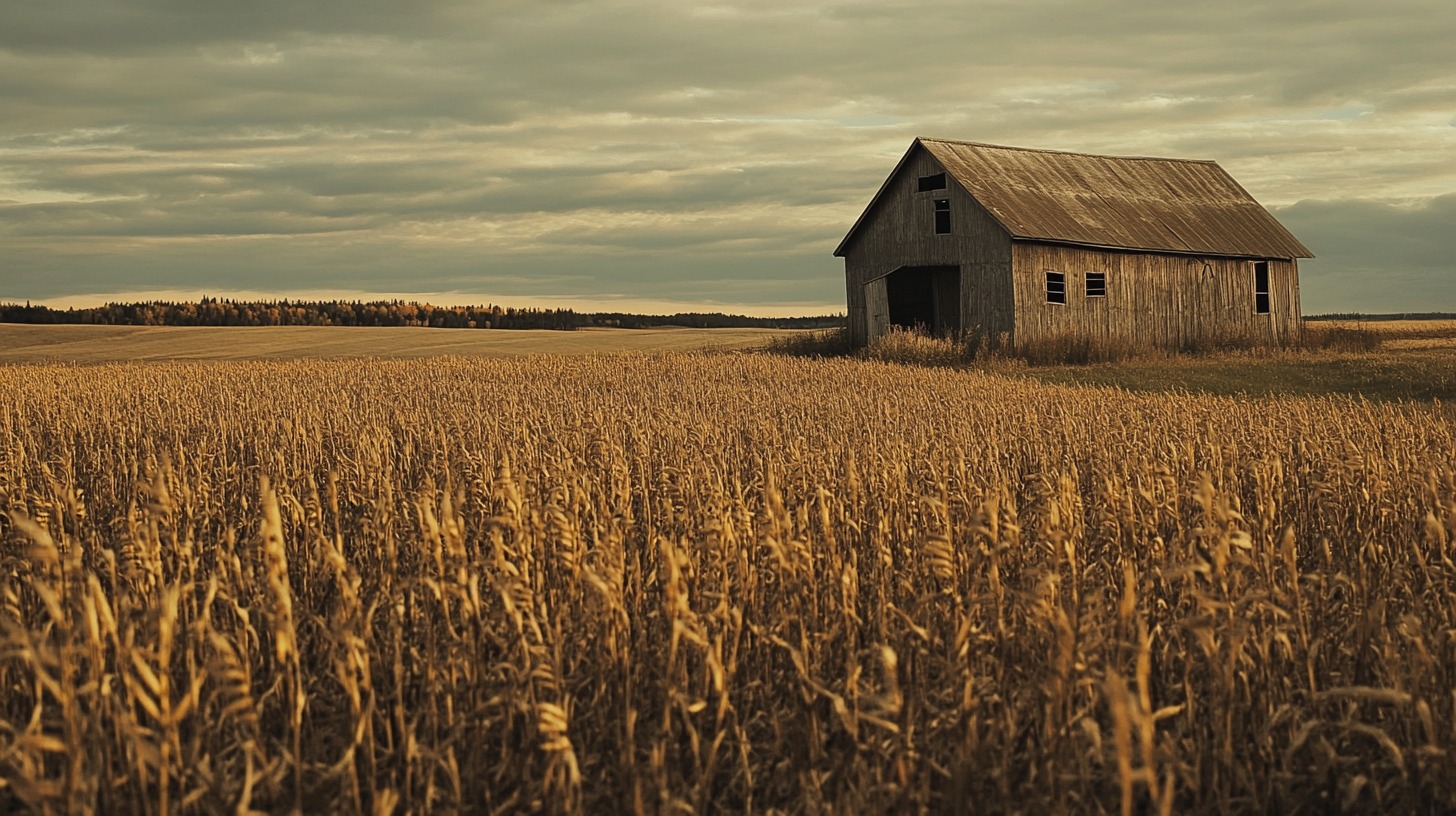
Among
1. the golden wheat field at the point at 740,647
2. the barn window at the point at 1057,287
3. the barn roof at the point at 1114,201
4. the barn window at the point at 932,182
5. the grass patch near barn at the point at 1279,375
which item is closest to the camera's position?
the golden wheat field at the point at 740,647

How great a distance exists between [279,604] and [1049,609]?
8.40 ft

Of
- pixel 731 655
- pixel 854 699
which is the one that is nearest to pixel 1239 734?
pixel 854 699

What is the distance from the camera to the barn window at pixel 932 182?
108 ft

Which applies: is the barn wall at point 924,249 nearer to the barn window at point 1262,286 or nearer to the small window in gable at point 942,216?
the small window in gable at point 942,216

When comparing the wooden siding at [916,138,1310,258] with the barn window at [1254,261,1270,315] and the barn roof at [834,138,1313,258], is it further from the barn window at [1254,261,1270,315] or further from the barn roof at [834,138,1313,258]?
the barn window at [1254,261,1270,315]

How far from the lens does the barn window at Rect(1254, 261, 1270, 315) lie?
36.5 m

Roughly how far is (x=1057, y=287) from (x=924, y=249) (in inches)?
147

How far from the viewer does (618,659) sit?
171 inches

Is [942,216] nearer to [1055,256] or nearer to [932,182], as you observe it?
[932,182]

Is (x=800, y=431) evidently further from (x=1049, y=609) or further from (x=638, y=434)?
(x=1049, y=609)

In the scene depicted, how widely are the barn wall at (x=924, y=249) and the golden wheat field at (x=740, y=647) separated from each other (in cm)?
2219

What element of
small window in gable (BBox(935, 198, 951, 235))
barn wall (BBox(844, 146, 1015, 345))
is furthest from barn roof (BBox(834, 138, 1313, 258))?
small window in gable (BBox(935, 198, 951, 235))

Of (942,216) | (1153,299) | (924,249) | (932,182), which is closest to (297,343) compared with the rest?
(924,249)

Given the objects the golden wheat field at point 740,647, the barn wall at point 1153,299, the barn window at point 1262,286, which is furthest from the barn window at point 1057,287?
the golden wheat field at point 740,647
